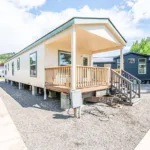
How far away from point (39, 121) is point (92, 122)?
5.74 ft

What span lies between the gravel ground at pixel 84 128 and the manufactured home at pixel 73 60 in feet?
3.62

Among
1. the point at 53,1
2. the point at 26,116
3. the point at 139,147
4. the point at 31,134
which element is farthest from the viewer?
the point at 53,1

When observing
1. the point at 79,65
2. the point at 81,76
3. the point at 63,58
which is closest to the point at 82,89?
the point at 81,76

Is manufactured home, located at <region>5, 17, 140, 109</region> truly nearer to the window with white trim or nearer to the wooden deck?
the wooden deck

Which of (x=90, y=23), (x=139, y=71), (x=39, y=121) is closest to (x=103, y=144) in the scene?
(x=39, y=121)

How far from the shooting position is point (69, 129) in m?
4.05

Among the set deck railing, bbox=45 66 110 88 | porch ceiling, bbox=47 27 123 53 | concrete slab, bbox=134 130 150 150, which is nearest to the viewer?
concrete slab, bbox=134 130 150 150

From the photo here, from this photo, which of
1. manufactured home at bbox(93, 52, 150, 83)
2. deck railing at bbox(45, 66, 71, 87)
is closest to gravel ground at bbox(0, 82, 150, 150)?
deck railing at bbox(45, 66, 71, 87)

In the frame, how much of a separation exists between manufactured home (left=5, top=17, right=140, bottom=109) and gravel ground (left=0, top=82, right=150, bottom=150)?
1105 mm

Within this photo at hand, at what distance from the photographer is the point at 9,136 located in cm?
359

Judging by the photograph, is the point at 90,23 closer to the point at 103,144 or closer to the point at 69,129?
the point at 69,129

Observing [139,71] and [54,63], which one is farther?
[139,71]

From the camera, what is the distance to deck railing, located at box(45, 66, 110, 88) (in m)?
5.94

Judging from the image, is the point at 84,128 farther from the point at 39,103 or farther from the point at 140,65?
the point at 140,65
